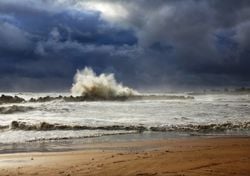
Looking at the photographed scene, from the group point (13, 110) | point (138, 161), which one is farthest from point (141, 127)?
point (13, 110)

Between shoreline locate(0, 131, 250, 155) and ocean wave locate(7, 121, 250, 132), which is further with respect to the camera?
ocean wave locate(7, 121, 250, 132)

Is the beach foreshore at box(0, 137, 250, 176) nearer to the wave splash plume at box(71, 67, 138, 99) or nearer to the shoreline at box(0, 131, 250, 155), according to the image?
the shoreline at box(0, 131, 250, 155)

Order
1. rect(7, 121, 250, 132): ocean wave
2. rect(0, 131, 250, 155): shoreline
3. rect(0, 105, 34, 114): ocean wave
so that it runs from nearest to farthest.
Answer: rect(0, 131, 250, 155): shoreline < rect(7, 121, 250, 132): ocean wave < rect(0, 105, 34, 114): ocean wave

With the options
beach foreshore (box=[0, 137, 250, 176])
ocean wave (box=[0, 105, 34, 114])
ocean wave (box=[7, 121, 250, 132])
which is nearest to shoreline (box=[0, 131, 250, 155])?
beach foreshore (box=[0, 137, 250, 176])

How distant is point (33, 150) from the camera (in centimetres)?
1242

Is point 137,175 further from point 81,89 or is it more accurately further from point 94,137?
point 81,89

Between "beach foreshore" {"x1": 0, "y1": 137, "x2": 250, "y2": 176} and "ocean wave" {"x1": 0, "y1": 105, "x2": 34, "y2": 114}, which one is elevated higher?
"ocean wave" {"x1": 0, "y1": 105, "x2": 34, "y2": 114}

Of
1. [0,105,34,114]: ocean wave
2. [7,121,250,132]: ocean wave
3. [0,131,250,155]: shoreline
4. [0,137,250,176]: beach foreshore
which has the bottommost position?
[0,137,250,176]: beach foreshore

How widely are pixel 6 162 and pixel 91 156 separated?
1989 mm

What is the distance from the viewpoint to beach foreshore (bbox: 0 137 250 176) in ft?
27.9

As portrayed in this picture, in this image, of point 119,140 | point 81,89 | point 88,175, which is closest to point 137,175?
point 88,175

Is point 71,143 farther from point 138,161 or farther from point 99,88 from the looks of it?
point 99,88

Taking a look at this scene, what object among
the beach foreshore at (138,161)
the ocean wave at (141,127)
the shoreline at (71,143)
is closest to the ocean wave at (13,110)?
the ocean wave at (141,127)

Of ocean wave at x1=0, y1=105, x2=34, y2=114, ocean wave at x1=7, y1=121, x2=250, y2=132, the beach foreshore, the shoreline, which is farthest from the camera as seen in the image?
ocean wave at x1=0, y1=105, x2=34, y2=114
